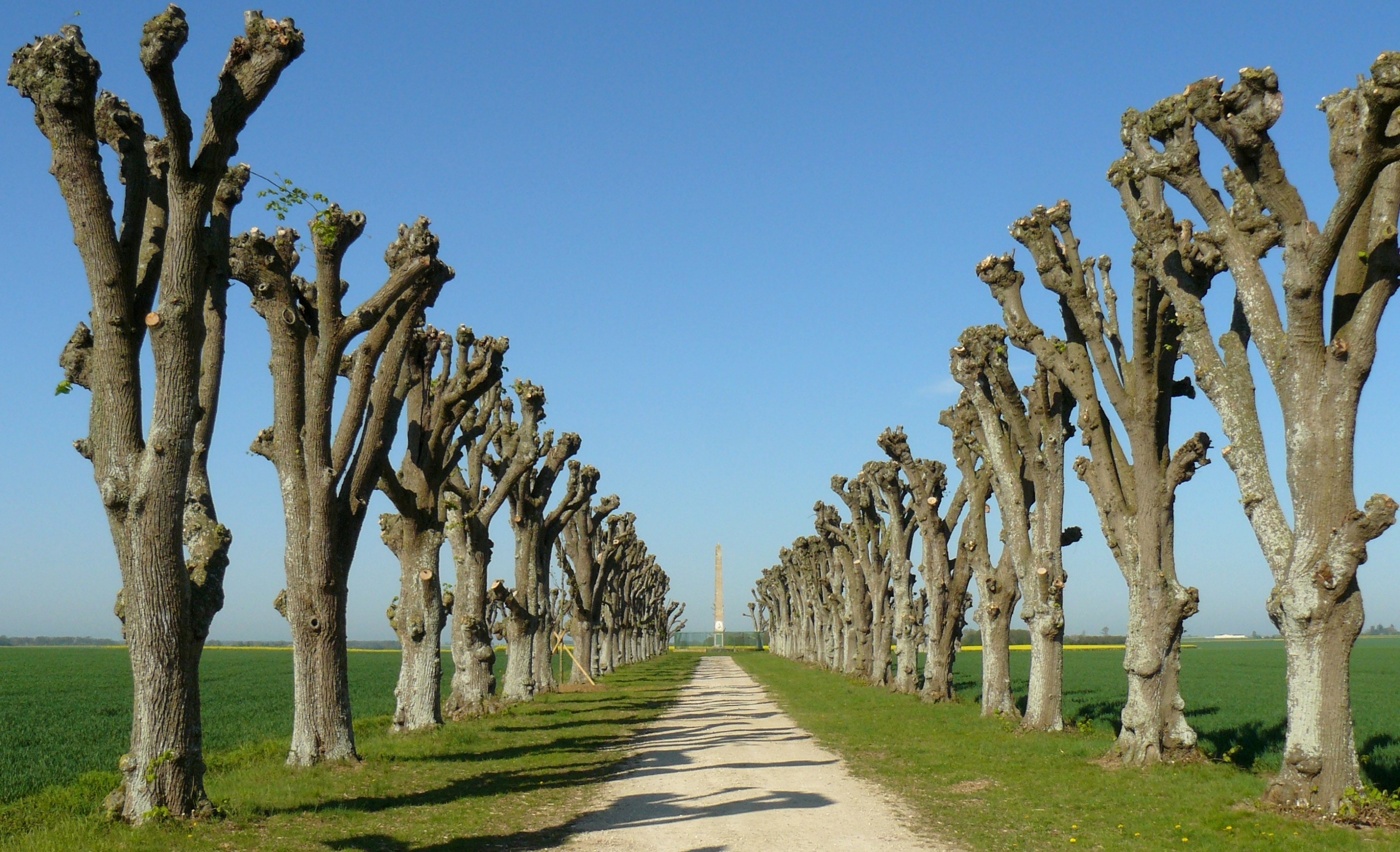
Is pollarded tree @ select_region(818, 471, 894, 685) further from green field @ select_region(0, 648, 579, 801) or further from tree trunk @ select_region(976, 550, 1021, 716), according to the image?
green field @ select_region(0, 648, 579, 801)

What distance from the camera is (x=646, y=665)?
63438 millimetres

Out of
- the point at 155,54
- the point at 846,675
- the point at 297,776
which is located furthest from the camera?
the point at 846,675

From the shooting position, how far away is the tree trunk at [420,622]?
60.2ft

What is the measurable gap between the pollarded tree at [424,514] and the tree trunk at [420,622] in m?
0.01

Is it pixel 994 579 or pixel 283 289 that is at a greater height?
pixel 283 289

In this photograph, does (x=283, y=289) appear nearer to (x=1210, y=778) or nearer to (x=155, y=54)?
(x=155, y=54)

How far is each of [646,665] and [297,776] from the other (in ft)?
170

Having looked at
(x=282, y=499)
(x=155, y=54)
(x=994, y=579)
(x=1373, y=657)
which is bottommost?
(x=1373, y=657)

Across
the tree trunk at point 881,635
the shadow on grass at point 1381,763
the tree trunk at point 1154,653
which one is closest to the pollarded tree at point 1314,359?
the shadow on grass at point 1381,763

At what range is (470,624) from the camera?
2217 centimetres

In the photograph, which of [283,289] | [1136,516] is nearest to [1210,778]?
[1136,516]

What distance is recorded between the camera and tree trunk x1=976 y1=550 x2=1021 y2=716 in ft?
71.6

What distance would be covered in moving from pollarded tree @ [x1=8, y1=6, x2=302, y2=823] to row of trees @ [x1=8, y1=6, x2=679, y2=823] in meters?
0.02

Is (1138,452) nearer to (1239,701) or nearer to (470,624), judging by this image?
(470,624)
